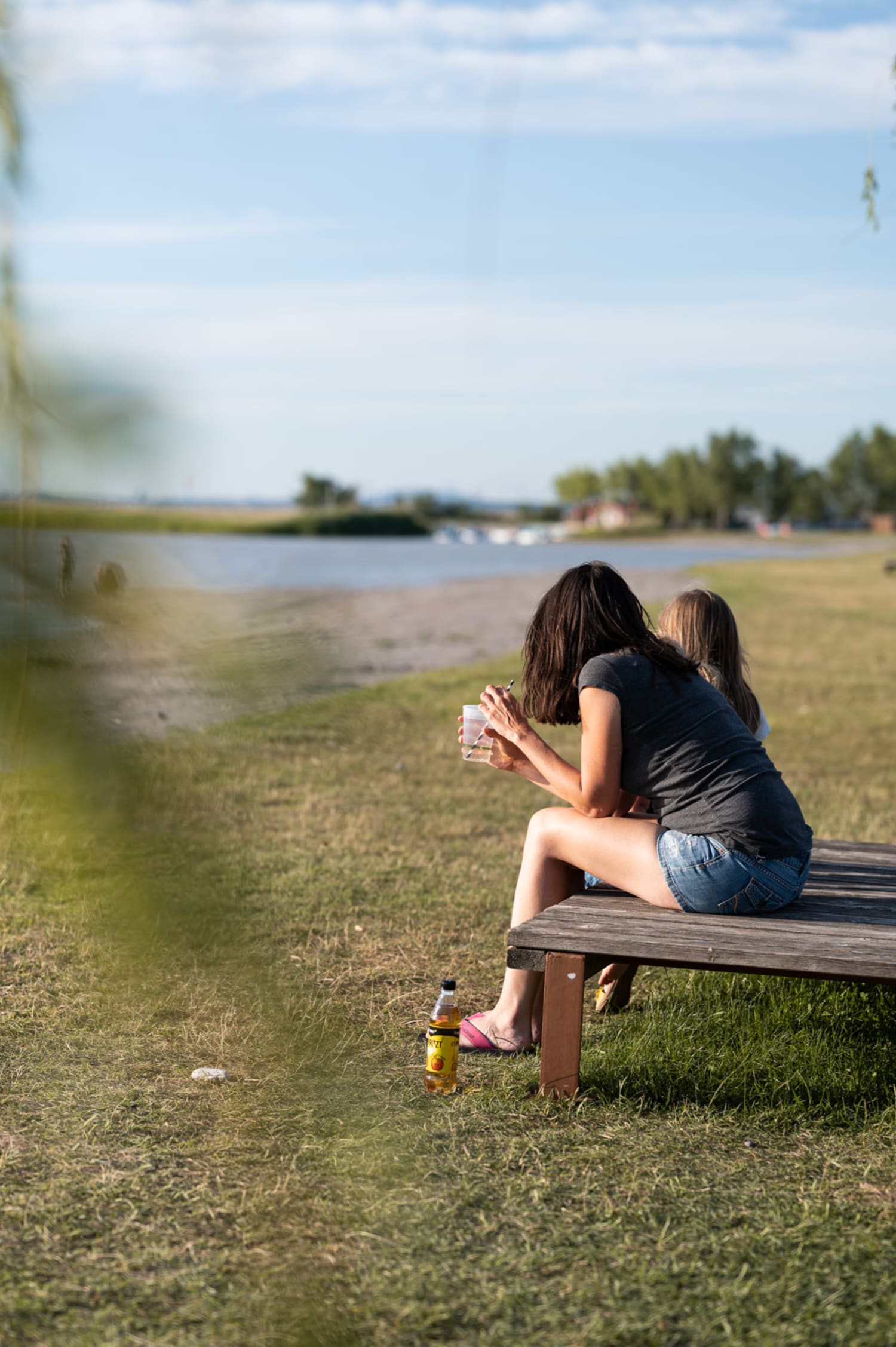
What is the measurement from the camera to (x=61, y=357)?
28.2 inches

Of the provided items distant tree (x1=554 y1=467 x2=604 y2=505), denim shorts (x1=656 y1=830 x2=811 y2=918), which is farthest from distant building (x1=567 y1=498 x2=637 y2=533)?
denim shorts (x1=656 y1=830 x2=811 y2=918)

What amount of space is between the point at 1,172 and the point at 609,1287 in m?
2.37

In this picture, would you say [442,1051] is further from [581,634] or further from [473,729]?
[581,634]

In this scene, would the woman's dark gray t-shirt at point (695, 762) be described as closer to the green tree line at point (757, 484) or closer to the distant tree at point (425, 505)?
the distant tree at point (425, 505)

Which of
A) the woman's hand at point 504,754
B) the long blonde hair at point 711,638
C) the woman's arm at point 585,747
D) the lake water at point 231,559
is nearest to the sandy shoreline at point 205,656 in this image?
the lake water at point 231,559

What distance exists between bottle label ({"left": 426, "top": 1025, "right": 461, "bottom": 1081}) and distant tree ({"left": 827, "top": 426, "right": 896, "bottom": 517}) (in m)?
111

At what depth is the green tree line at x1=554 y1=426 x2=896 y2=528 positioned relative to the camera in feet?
316

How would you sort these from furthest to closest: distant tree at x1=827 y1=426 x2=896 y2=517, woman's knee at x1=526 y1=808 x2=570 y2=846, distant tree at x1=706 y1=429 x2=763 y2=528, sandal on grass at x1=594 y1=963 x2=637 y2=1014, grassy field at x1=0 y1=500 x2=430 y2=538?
distant tree at x1=827 y1=426 x2=896 y2=517, distant tree at x1=706 y1=429 x2=763 y2=528, sandal on grass at x1=594 y1=963 x2=637 y2=1014, woman's knee at x1=526 y1=808 x2=570 y2=846, grassy field at x1=0 y1=500 x2=430 y2=538

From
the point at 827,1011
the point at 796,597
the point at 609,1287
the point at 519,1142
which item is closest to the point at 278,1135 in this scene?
the point at 609,1287

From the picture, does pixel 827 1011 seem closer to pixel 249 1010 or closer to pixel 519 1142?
pixel 519 1142

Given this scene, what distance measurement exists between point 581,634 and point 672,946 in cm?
95

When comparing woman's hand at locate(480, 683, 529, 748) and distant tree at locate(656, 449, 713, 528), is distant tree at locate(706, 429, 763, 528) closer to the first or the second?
distant tree at locate(656, 449, 713, 528)

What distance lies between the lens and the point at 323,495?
804 mm

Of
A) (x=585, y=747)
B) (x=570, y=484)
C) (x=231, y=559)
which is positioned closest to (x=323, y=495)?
(x=231, y=559)
